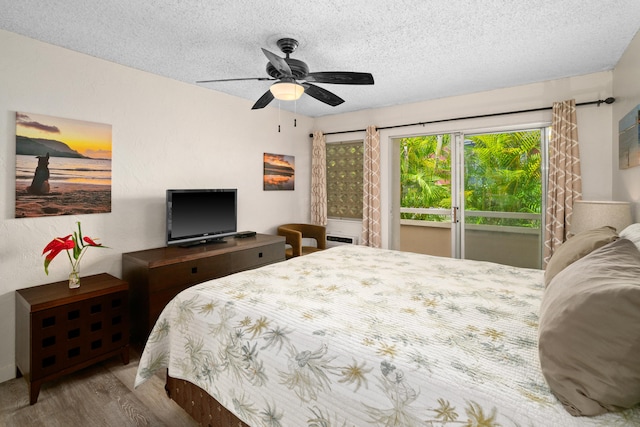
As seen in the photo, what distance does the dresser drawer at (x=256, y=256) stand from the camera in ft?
11.2

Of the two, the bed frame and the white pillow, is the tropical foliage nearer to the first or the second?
the white pillow

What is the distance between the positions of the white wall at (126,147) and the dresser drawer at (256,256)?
691 millimetres

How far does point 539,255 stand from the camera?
3.78m

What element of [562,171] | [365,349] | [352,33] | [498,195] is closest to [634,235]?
[365,349]

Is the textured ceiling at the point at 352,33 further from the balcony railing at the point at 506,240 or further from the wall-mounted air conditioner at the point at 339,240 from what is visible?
the wall-mounted air conditioner at the point at 339,240

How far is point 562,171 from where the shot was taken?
133 inches

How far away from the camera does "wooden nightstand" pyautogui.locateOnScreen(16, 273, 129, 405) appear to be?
215 cm

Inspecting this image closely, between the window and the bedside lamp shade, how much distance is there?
2742 millimetres

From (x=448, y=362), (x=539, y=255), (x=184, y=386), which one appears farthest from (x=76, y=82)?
(x=539, y=255)

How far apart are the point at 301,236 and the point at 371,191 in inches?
47.7

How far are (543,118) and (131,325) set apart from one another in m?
4.68

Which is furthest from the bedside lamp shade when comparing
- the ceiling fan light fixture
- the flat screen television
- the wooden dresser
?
the flat screen television

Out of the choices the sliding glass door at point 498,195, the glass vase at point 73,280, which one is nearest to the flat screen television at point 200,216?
the glass vase at point 73,280

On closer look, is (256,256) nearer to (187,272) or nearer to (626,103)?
(187,272)
